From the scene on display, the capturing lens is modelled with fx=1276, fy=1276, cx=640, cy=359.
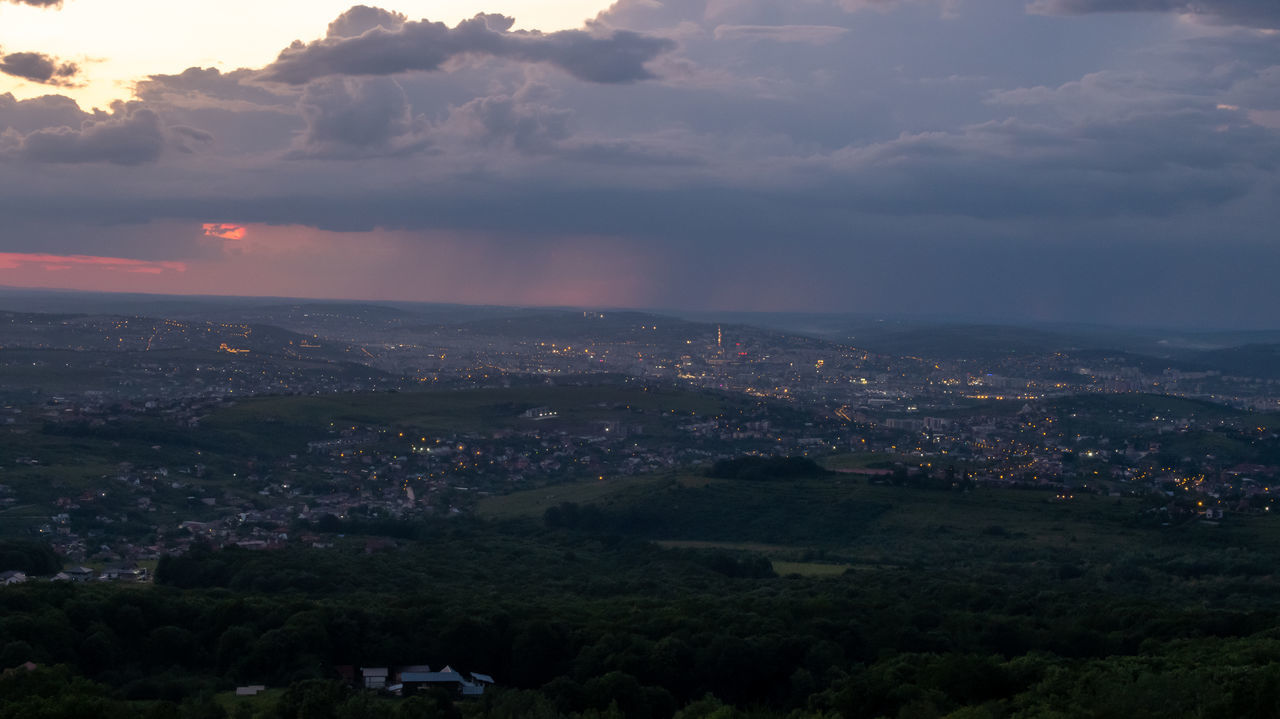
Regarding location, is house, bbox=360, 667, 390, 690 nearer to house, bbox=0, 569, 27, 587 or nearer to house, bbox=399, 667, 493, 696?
house, bbox=399, 667, 493, 696

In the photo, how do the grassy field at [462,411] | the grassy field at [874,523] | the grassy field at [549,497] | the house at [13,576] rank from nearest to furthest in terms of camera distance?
1. the house at [13,576]
2. the grassy field at [874,523]
3. the grassy field at [549,497]
4. the grassy field at [462,411]

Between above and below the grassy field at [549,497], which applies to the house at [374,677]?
above

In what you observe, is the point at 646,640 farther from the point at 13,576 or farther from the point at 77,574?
the point at 77,574

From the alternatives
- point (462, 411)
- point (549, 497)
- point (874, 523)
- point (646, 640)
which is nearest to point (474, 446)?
point (462, 411)

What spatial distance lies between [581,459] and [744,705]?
69197 millimetres

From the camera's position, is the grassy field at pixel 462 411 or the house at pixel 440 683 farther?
the grassy field at pixel 462 411

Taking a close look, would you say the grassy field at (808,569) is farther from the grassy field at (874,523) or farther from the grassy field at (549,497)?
the grassy field at (549,497)

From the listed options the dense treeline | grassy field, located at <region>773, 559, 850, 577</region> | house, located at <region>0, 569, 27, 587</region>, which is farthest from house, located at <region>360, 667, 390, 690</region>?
grassy field, located at <region>773, 559, 850, 577</region>

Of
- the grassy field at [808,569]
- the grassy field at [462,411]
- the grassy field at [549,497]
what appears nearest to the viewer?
the grassy field at [808,569]

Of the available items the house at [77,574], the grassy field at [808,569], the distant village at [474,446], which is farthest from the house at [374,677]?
the grassy field at [808,569]

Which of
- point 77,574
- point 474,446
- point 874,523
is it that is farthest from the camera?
point 474,446

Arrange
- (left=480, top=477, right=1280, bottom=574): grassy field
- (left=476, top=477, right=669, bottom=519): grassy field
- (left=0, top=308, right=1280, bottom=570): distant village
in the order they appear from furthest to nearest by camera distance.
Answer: (left=476, top=477, right=669, bottom=519): grassy field
(left=0, top=308, right=1280, bottom=570): distant village
(left=480, top=477, right=1280, bottom=574): grassy field

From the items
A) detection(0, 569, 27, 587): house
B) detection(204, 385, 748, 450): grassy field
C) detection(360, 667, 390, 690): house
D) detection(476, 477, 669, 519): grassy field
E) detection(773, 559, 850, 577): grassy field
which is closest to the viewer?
detection(360, 667, 390, 690): house

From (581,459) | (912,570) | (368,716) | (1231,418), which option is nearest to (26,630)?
(368,716)
